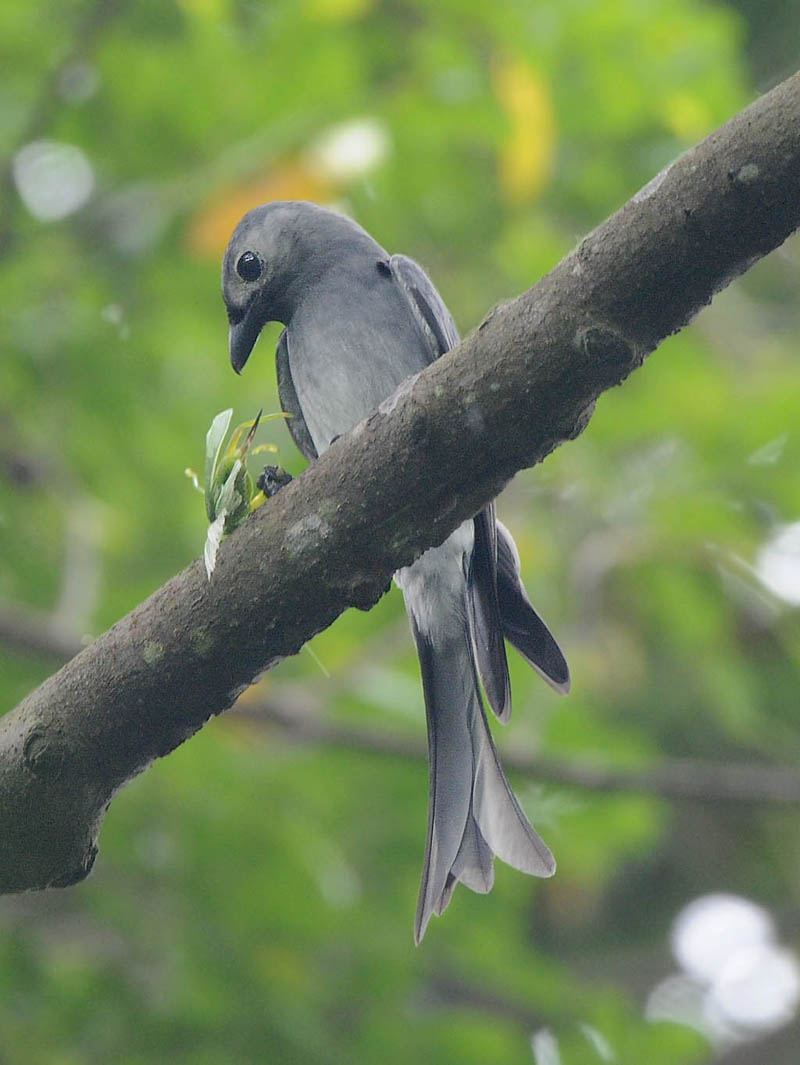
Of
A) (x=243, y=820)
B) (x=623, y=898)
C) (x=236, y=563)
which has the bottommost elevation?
(x=623, y=898)

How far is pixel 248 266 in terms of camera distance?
391 cm

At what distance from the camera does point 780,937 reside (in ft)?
22.5

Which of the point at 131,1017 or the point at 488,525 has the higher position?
the point at 488,525

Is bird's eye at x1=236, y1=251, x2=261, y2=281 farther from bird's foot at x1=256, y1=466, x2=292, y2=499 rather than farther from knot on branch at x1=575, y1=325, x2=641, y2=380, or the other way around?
knot on branch at x1=575, y1=325, x2=641, y2=380

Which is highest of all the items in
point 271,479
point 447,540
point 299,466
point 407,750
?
point 271,479

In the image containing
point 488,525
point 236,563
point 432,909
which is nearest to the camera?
point 236,563

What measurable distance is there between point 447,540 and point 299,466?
1596 mm

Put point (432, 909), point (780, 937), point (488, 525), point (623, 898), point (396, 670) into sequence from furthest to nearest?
1. point (623, 898)
2. point (780, 937)
3. point (396, 670)
4. point (488, 525)
5. point (432, 909)

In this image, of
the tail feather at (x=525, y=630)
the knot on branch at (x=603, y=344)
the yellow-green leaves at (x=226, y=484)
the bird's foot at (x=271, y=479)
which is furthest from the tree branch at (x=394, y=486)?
the tail feather at (x=525, y=630)

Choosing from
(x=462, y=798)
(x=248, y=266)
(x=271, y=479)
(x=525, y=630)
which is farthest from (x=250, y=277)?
(x=462, y=798)

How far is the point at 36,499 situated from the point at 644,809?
7.79ft

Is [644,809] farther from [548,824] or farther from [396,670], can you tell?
[396,670]

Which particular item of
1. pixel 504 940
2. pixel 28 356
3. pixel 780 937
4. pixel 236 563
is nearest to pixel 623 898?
pixel 780 937

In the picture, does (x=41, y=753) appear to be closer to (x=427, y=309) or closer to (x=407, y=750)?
(x=427, y=309)
